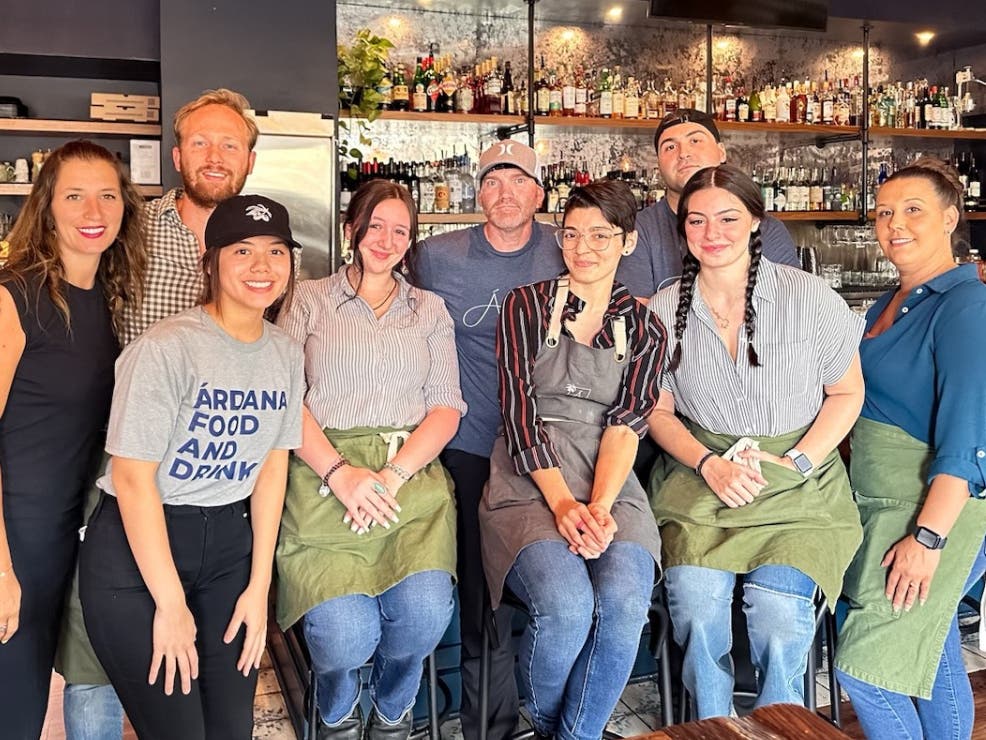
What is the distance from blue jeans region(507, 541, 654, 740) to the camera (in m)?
A: 2.16

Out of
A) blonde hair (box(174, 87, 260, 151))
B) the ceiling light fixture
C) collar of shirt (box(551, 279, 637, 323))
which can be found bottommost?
collar of shirt (box(551, 279, 637, 323))

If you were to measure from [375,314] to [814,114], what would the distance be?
4.44 m

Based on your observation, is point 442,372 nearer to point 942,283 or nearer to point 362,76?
point 942,283

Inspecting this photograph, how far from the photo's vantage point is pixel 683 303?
8.29 feet

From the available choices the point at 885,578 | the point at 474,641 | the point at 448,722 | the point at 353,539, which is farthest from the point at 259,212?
the point at 885,578

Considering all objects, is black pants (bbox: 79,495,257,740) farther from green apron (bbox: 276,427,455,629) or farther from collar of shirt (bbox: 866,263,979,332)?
collar of shirt (bbox: 866,263,979,332)

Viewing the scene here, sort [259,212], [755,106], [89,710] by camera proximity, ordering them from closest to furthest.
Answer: [259,212]
[89,710]
[755,106]

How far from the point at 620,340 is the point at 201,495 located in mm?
1096

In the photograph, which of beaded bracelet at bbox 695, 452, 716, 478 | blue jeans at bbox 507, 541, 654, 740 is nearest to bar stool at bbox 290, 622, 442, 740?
blue jeans at bbox 507, 541, 654, 740

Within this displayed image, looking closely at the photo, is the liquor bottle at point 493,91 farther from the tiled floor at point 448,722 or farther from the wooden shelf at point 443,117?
the tiled floor at point 448,722

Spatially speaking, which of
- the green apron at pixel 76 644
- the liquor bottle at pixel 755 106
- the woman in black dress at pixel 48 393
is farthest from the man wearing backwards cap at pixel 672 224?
the liquor bottle at pixel 755 106

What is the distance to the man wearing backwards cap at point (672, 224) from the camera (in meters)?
2.93

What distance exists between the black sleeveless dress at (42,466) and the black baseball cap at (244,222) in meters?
0.33

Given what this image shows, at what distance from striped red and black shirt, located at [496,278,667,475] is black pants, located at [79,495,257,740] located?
697 mm
